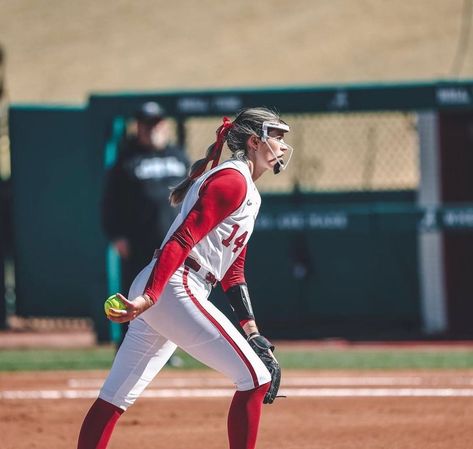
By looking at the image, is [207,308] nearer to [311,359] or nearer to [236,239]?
[236,239]

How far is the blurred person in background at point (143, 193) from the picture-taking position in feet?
33.4

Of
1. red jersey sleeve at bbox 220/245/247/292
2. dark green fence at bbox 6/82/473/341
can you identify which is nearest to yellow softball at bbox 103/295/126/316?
red jersey sleeve at bbox 220/245/247/292

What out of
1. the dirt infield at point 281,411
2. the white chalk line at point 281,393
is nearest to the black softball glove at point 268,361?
the dirt infield at point 281,411

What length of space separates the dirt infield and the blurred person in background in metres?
0.87

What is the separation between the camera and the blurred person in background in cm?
1020

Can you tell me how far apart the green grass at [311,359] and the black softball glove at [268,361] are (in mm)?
5039

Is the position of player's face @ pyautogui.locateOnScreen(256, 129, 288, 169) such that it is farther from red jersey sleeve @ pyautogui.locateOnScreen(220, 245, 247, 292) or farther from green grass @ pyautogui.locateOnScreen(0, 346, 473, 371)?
green grass @ pyautogui.locateOnScreen(0, 346, 473, 371)

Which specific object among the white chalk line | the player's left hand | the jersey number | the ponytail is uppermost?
the ponytail

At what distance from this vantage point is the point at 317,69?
43312 millimetres

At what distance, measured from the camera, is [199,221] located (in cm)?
582

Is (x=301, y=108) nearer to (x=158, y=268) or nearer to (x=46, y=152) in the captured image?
(x=46, y=152)

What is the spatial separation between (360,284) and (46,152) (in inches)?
146

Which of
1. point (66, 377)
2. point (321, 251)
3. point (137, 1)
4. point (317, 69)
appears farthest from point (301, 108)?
point (137, 1)

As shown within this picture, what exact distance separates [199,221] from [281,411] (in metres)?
3.53
